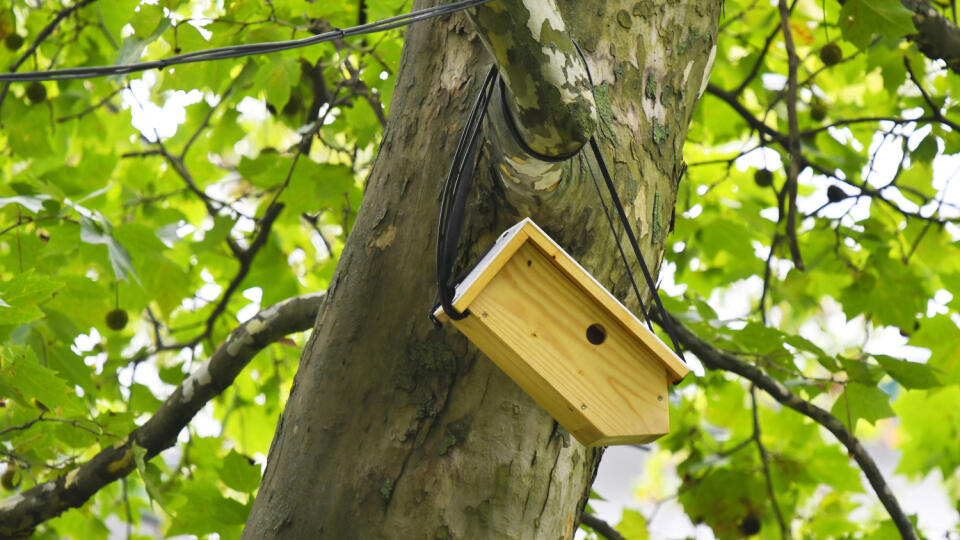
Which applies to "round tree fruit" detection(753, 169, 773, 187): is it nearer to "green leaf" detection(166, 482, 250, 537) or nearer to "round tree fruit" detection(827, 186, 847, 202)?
"round tree fruit" detection(827, 186, 847, 202)

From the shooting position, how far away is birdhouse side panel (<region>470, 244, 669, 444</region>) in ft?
3.84

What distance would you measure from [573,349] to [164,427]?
128cm

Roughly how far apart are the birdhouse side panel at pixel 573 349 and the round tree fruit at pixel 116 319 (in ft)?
6.86

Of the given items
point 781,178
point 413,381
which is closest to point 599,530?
point 413,381

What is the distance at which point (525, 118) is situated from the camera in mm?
1055

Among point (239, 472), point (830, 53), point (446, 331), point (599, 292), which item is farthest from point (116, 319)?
point (830, 53)

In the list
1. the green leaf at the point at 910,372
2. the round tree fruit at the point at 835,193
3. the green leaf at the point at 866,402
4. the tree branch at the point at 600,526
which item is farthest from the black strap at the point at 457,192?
the round tree fruit at the point at 835,193

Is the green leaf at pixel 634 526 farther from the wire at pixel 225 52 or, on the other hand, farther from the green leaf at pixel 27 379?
the wire at pixel 225 52

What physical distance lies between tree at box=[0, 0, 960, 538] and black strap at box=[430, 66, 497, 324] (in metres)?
0.04

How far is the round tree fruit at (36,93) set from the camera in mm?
2949

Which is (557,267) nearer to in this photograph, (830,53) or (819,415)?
(819,415)

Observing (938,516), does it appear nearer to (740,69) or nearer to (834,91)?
(834,91)

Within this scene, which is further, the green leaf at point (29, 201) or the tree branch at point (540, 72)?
the green leaf at point (29, 201)

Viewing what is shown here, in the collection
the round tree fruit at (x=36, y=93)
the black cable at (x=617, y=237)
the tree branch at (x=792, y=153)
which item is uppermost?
the round tree fruit at (x=36, y=93)
